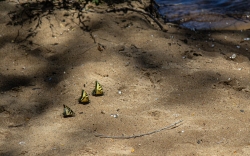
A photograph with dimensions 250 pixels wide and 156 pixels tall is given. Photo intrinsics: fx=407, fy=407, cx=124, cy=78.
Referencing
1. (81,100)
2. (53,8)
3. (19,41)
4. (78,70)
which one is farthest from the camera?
(53,8)

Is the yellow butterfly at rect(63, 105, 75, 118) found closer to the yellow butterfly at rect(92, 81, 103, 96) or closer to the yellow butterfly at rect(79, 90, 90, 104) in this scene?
the yellow butterfly at rect(79, 90, 90, 104)

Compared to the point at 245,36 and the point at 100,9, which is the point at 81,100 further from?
the point at 245,36

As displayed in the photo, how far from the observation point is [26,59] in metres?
4.50

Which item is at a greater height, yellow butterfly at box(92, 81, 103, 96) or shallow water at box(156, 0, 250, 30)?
yellow butterfly at box(92, 81, 103, 96)

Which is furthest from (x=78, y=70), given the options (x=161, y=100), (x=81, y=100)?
(x=161, y=100)

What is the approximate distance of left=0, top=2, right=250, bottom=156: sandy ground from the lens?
3242 millimetres

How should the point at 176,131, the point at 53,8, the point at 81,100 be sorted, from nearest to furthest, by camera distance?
1. the point at 176,131
2. the point at 81,100
3. the point at 53,8

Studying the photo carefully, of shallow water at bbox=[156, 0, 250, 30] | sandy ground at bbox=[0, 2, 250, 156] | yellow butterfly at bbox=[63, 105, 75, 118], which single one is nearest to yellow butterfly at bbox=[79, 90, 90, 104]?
sandy ground at bbox=[0, 2, 250, 156]

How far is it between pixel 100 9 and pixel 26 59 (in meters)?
1.34

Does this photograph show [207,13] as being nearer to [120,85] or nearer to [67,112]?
[120,85]

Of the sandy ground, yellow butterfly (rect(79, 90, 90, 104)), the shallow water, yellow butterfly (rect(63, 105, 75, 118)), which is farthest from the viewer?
the shallow water

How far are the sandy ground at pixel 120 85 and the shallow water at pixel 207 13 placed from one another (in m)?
0.78

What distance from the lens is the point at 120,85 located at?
4.02 meters

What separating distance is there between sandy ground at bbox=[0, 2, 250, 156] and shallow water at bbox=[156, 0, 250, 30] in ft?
2.57
